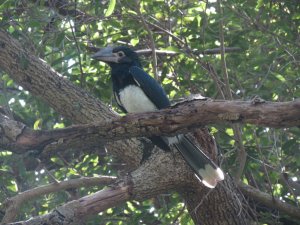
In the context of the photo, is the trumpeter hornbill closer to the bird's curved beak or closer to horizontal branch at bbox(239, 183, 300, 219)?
the bird's curved beak

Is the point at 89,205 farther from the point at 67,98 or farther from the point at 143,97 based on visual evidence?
the point at 67,98

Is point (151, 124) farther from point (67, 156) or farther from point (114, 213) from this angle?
point (67, 156)

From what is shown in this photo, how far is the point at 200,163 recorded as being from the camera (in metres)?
5.04

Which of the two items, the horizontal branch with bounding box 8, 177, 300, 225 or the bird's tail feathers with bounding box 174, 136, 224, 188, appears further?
the bird's tail feathers with bounding box 174, 136, 224, 188

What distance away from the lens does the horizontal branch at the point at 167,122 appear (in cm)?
398

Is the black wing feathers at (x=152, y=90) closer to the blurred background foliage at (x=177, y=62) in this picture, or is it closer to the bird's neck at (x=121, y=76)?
the bird's neck at (x=121, y=76)

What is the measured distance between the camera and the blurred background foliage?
221 inches

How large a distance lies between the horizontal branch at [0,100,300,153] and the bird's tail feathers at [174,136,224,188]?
731 millimetres

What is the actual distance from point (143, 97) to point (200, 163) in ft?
2.59

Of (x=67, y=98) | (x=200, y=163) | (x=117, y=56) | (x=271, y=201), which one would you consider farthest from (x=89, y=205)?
(x=271, y=201)

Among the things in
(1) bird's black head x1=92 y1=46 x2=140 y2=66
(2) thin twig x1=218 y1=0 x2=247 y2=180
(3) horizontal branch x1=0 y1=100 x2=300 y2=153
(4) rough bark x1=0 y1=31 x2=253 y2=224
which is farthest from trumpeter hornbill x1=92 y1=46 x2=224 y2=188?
(3) horizontal branch x1=0 y1=100 x2=300 y2=153

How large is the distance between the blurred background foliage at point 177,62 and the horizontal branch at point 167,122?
3.82 ft

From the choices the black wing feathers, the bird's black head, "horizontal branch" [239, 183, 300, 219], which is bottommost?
"horizontal branch" [239, 183, 300, 219]

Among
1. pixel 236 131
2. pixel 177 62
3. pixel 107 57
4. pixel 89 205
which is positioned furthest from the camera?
pixel 177 62
